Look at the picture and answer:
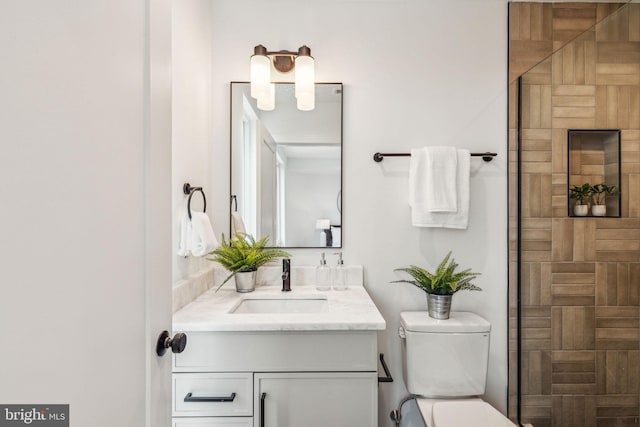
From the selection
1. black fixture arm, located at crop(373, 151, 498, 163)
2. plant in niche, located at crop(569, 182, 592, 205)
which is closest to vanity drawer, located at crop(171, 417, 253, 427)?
black fixture arm, located at crop(373, 151, 498, 163)

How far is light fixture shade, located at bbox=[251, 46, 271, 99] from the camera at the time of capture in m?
1.70

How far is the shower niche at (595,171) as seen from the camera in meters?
1.24

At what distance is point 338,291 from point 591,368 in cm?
107

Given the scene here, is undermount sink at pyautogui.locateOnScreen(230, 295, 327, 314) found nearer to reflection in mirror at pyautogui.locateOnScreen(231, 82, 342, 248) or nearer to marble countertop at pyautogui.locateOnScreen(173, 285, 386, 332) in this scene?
marble countertop at pyautogui.locateOnScreen(173, 285, 386, 332)

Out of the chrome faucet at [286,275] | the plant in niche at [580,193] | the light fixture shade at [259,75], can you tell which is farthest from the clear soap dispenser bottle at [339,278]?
the plant in niche at [580,193]

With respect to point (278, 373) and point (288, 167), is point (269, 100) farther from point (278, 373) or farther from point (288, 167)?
point (278, 373)

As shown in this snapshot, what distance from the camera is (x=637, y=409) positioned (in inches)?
44.7

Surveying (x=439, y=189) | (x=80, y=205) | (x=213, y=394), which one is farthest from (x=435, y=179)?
(x=80, y=205)

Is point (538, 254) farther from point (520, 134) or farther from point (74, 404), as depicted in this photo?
point (74, 404)

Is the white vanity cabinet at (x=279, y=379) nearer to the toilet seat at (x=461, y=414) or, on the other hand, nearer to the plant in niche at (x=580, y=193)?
the toilet seat at (x=461, y=414)

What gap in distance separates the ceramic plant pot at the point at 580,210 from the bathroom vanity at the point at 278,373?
969 millimetres

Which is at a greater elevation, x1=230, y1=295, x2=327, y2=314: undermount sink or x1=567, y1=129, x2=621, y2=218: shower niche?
x1=567, y1=129, x2=621, y2=218: shower niche

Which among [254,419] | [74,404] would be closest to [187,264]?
[254,419]

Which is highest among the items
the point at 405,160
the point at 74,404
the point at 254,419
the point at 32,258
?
the point at 405,160
